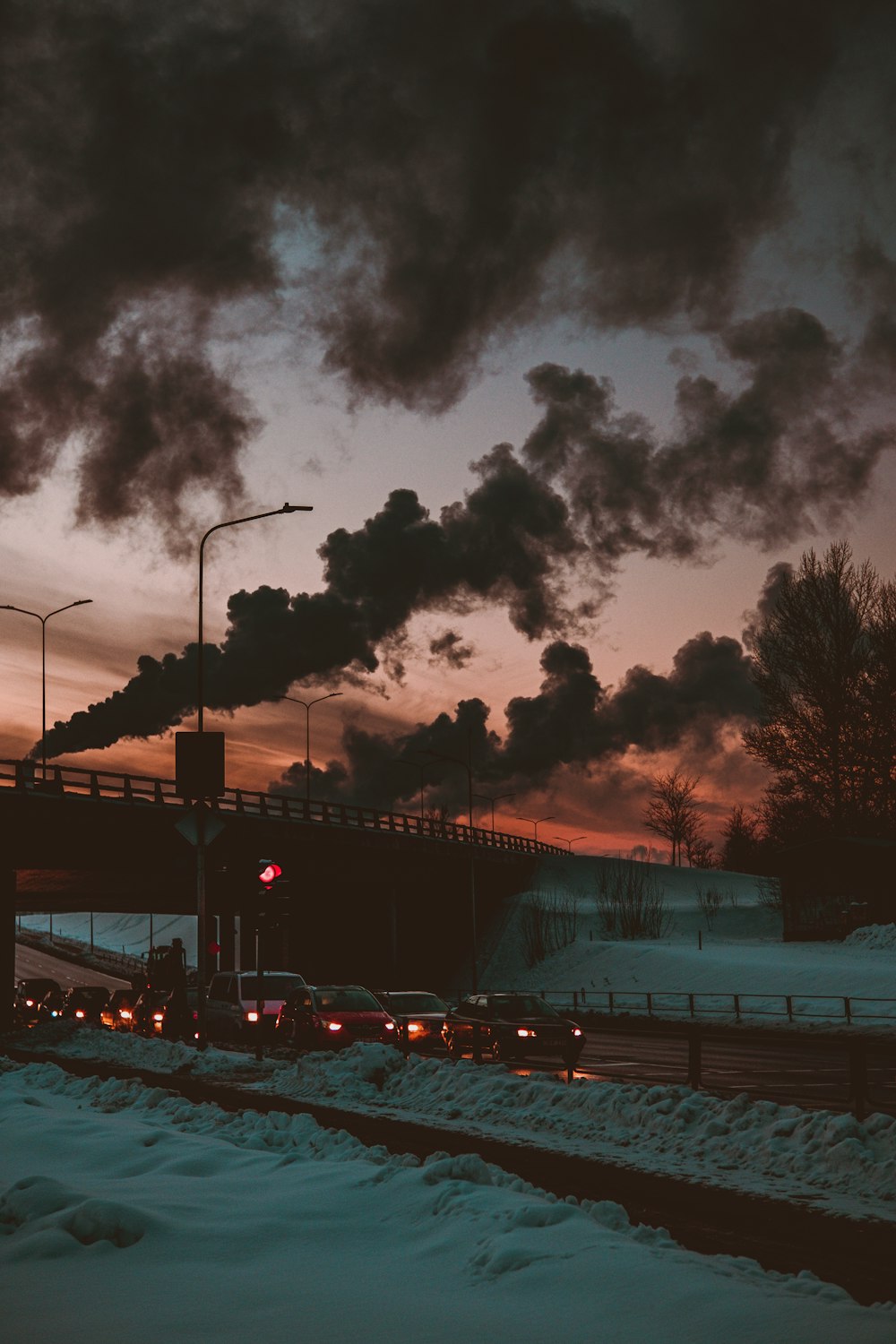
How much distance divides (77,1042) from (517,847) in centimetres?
6042

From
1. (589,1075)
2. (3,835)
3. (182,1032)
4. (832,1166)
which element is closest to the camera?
(832,1166)

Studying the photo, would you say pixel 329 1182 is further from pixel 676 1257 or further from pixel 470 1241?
pixel 676 1257

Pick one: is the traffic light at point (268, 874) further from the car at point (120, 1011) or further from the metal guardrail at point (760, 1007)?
the car at point (120, 1011)

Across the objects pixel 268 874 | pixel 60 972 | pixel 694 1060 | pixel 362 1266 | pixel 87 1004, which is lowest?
pixel 60 972

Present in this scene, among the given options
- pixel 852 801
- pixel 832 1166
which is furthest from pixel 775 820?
pixel 832 1166

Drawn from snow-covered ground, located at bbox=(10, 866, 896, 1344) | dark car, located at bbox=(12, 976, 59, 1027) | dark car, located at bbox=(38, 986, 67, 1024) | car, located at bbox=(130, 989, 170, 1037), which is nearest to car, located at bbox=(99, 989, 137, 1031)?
car, located at bbox=(130, 989, 170, 1037)

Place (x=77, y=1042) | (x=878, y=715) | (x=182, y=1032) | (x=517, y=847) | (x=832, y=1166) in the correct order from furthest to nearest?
(x=517, y=847) → (x=878, y=715) → (x=182, y=1032) → (x=77, y=1042) → (x=832, y=1166)

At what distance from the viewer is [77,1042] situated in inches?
1228

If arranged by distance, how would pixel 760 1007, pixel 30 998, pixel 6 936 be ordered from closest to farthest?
pixel 760 1007 < pixel 6 936 < pixel 30 998

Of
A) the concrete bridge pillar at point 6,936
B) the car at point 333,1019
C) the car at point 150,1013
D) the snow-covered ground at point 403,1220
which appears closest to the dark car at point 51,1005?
the concrete bridge pillar at point 6,936

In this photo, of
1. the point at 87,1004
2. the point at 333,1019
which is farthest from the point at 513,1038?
the point at 87,1004

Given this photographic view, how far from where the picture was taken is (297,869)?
204ft

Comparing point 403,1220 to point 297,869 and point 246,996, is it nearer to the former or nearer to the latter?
point 246,996

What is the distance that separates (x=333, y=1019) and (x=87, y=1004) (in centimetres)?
2527
